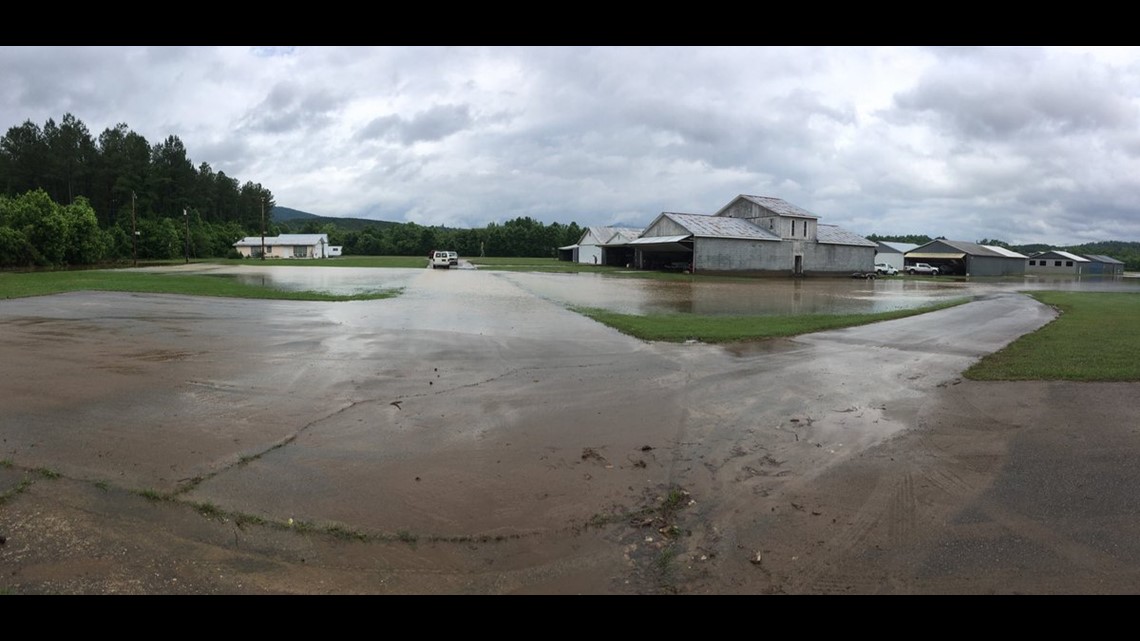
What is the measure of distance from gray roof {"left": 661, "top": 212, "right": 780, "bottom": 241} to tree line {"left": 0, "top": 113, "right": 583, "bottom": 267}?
2088 inches

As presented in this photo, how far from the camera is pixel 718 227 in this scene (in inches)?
2400

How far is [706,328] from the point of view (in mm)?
16219

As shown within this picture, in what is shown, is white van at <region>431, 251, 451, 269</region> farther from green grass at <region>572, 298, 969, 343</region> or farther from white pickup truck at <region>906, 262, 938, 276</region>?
white pickup truck at <region>906, 262, 938, 276</region>

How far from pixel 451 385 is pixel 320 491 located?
4126 millimetres

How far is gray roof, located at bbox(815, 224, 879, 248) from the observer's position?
6612 centimetres

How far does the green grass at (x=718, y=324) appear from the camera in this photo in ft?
48.4

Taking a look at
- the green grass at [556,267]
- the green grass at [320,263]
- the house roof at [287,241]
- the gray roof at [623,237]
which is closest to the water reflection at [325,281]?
the green grass at [556,267]

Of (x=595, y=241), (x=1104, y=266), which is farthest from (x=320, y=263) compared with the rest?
(x=1104, y=266)

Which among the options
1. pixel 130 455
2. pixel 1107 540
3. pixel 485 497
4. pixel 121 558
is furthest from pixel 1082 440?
pixel 130 455

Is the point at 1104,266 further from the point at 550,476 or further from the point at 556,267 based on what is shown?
the point at 550,476

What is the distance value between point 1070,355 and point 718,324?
7854mm

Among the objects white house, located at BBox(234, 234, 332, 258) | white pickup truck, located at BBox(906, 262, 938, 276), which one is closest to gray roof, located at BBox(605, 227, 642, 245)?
white pickup truck, located at BBox(906, 262, 938, 276)
